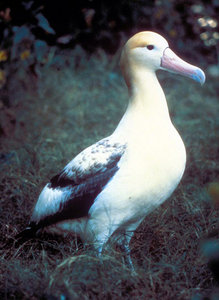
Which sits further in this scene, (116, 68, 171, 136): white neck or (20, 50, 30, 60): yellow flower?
(20, 50, 30, 60): yellow flower

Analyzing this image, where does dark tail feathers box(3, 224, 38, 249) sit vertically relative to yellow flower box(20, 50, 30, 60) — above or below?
below

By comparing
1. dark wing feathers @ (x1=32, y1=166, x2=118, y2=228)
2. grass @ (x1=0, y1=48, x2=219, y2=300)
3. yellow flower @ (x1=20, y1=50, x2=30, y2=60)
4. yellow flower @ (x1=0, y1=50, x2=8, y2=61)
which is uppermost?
yellow flower @ (x1=0, y1=50, x2=8, y2=61)

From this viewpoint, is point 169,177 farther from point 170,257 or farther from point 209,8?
point 209,8

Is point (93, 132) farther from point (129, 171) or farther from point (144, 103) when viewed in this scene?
point (129, 171)

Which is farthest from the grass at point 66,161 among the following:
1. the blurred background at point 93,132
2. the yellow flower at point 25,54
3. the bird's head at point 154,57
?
the bird's head at point 154,57

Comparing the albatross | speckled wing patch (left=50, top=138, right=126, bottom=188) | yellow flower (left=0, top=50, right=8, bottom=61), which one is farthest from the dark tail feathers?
yellow flower (left=0, top=50, right=8, bottom=61)

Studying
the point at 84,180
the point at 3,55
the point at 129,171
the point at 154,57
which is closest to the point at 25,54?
the point at 3,55

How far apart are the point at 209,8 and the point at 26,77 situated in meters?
3.09

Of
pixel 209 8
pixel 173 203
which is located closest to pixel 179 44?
A: pixel 209 8

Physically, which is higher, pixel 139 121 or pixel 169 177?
pixel 139 121

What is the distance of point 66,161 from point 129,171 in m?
1.65

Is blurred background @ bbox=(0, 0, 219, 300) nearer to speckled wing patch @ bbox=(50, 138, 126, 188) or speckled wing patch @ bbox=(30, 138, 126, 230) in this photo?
Result: speckled wing patch @ bbox=(30, 138, 126, 230)

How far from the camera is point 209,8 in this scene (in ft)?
23.5

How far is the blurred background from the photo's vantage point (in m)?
2.39
